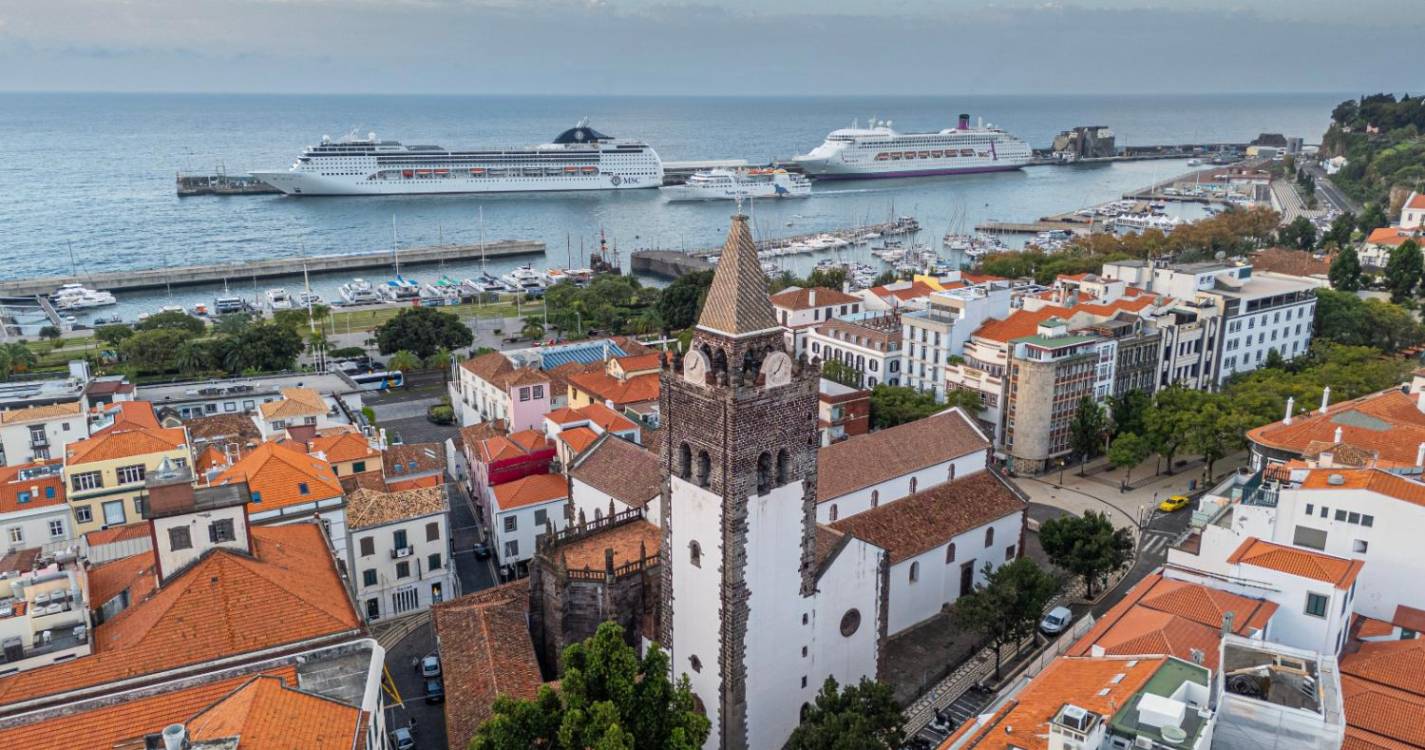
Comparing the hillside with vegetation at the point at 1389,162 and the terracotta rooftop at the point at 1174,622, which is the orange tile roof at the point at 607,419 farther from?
the hillside with vegetation at the point at 1389,162

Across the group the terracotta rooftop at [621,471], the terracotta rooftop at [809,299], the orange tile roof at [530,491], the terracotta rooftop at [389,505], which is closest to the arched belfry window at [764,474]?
the terracotta rooftop at [621,471]

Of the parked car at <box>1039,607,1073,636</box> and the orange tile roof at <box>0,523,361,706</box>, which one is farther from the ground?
the orange tile roof at <box>0,523,361,706</box>

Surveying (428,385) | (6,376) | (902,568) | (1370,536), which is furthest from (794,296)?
(6,376)

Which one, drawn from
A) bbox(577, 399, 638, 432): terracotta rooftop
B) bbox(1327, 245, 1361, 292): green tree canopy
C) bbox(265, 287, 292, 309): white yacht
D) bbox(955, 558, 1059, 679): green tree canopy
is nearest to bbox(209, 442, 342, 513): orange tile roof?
bbox(577, 399, 638, 432): terracotta rooftop

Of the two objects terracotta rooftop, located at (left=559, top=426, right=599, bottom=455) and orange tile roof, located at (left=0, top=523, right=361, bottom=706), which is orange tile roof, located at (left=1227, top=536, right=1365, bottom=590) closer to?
terracotta rooftop, located at (left=559, top=426, right=599, bottom=455)

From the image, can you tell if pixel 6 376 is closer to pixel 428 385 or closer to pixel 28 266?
pixel 428 385
